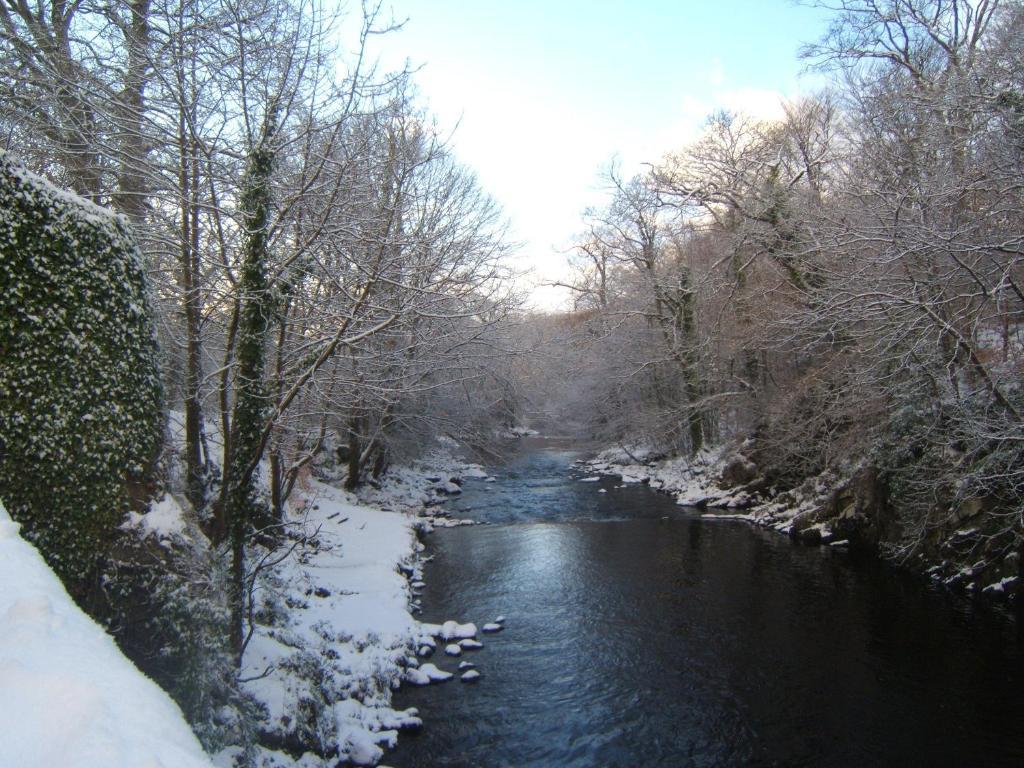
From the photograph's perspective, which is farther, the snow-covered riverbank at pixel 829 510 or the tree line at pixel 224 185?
the snow-covered riverbank at pixel 829 510

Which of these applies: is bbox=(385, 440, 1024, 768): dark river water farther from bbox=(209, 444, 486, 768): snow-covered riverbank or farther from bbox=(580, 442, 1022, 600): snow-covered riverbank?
bbox=(580, 442, 1022, 600): snow-covered riverbank

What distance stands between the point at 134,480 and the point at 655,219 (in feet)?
64.0

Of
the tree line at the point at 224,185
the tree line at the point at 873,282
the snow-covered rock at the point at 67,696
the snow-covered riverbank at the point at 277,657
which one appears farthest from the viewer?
the tree line at the point at 873,282

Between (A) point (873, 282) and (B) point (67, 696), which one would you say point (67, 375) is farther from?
(A) point (873, 282)

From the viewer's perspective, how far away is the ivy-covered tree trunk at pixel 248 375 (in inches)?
211

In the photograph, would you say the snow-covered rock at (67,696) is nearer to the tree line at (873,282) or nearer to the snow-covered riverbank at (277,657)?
the snow-covered riverbank at (277,657)

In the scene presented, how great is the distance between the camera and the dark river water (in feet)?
18.9

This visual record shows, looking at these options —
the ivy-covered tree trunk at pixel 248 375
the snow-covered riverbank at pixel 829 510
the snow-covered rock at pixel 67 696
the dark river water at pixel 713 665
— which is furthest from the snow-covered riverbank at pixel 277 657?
the snow-covered riverbank at pixel 829 510

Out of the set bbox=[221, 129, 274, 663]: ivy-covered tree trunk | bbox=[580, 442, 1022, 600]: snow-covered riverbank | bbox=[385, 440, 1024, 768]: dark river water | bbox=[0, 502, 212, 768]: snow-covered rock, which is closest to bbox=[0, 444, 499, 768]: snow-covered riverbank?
bbox=[0, 502, 212, 768]: snow-covered rock

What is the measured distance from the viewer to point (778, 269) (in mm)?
13234

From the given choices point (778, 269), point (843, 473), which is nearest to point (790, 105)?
point (778, 269)

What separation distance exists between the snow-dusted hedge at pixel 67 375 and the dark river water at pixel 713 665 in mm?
3716

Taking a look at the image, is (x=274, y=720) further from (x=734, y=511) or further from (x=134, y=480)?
(x=734, y=511)

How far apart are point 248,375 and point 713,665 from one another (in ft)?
20.3
